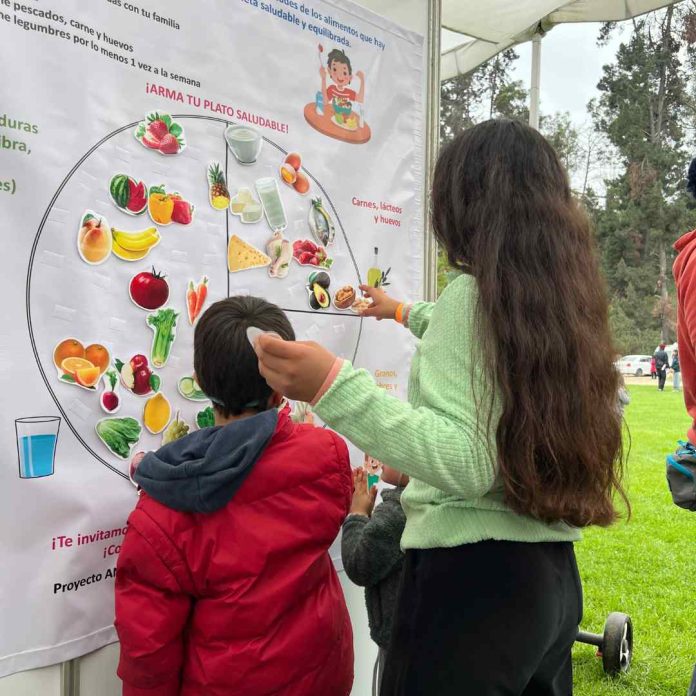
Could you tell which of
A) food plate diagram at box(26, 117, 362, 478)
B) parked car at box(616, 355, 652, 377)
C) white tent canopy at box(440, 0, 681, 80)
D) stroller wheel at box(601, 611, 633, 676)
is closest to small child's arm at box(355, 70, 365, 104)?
food plate diagram at box(26, 117, 362, 478)

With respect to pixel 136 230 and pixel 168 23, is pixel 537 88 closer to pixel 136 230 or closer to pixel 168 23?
pixel 168 23

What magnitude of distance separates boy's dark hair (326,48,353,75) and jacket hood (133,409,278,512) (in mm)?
1056

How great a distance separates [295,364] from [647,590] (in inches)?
145

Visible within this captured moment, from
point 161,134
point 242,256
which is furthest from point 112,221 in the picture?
point 242,256

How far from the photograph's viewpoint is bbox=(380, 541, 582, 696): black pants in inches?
41.4

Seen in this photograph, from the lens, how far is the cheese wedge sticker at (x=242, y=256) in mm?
1573

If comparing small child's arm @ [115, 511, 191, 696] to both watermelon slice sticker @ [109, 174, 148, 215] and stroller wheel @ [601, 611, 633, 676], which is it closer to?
watermelon slice sticker @ [109, 174, 148, 215]

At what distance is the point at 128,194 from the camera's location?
1379mm

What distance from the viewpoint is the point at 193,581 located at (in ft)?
4.01

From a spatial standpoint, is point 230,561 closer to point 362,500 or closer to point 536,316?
point 362,500

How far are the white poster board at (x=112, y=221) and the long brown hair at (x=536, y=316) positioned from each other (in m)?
0.62

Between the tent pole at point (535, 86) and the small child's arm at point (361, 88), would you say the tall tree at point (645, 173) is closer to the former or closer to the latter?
the tent pole at point (535, 86)

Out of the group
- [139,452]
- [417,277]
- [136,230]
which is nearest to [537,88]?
[417,277]

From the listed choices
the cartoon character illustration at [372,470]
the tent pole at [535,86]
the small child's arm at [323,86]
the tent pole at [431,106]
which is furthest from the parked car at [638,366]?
the small child's arm at [323,86]
